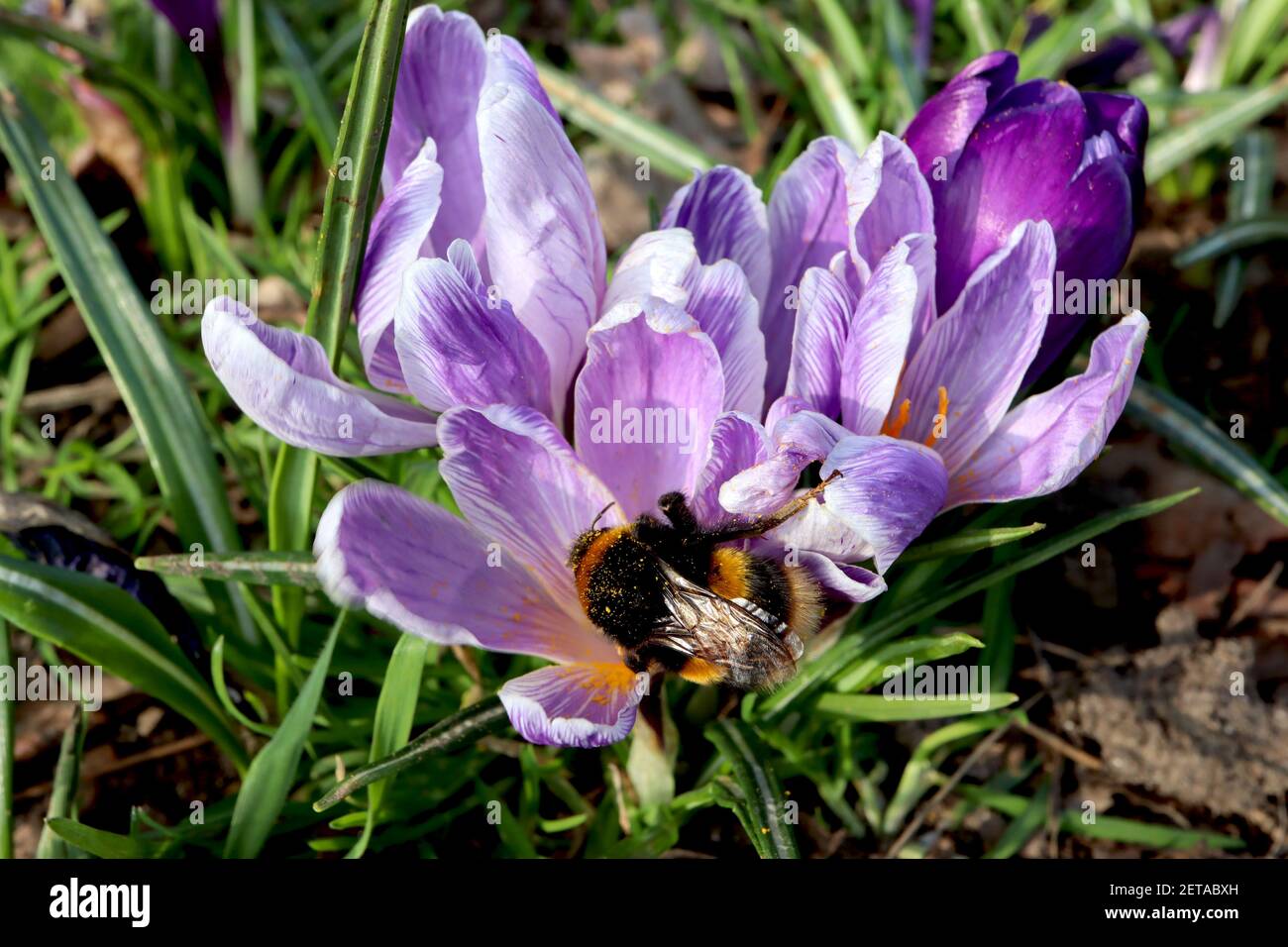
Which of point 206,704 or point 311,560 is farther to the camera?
point 206,704

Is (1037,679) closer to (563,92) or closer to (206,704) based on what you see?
A: (206,704)

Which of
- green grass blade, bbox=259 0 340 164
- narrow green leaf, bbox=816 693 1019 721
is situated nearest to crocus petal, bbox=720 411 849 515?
narrow green leaf, bbox=816 693 1019 721

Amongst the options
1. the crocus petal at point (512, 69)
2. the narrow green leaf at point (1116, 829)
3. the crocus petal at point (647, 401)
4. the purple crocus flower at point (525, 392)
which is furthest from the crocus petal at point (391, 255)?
the narrow green leaf at point (1116, 829)

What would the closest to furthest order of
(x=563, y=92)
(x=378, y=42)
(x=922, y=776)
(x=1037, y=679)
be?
(x=378, y=42)
(x=922, y=776)
(x=1037, y=679)
(x=563, y=92)

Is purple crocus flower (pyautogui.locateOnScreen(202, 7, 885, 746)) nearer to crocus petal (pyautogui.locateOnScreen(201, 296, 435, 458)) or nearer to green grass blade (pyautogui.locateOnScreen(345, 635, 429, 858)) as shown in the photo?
crocus petal (pyautogui.locateOnScreen(201, 296, 435, 458))

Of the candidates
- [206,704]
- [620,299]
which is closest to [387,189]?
[620,299]
